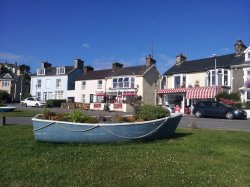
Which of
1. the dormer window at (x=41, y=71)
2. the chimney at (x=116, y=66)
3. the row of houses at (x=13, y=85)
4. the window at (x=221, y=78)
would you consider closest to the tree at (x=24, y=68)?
the row of houses at (x=13, y=85)

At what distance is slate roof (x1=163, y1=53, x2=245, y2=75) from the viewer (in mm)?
47750

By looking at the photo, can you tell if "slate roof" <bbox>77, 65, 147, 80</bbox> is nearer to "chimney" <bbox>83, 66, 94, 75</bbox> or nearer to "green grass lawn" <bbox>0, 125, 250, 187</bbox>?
"chimney" <bbox>83, 66, 94, 75</bbox>

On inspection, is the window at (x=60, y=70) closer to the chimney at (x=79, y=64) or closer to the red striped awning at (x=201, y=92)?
the chimney at (x=79, y=64)

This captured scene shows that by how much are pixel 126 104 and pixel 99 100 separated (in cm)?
1521

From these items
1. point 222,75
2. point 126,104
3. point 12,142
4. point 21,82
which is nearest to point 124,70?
point 126,104

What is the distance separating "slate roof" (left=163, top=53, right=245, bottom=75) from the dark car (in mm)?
14711

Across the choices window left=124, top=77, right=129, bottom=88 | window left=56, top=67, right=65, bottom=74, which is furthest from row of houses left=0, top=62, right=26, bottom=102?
window left=124, top=77, right=129, bottom=88

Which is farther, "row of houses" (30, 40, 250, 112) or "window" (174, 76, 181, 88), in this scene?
"window" (174, 76, 181, 88)

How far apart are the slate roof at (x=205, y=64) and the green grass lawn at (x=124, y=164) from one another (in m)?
38.6

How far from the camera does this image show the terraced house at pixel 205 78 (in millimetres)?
45844

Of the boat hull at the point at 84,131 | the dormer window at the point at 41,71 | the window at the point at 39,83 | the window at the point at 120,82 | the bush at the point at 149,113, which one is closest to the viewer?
the boat hull at the point at 84,131

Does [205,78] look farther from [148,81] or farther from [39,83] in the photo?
[39,83]

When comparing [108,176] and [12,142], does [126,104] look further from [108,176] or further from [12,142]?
[108,176]

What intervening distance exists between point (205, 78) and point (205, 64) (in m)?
3.00
